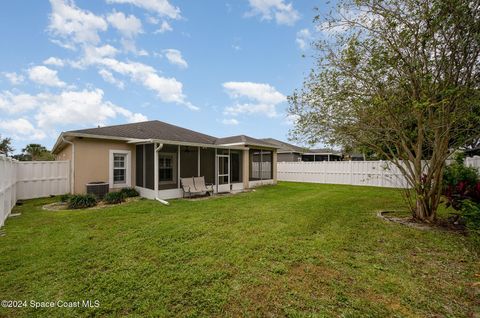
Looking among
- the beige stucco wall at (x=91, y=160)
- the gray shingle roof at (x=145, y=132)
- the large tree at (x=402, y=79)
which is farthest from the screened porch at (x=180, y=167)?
the large tree at (x=402, y=79)

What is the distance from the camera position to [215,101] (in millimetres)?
15805

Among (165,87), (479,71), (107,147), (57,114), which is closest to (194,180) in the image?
(107,147)

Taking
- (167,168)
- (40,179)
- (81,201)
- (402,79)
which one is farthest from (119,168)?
(402,79)

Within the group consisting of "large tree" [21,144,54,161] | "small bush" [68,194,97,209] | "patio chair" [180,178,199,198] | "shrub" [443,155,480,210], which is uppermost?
"large tree" [21,144,54,161]

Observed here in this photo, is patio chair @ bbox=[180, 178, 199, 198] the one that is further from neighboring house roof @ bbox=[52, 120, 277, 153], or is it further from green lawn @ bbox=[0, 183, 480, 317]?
green lawn @ bbox=[0, 183, 480, 317]

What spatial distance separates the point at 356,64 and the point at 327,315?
5.89 meters

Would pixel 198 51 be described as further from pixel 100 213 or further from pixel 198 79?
pixel 100 213

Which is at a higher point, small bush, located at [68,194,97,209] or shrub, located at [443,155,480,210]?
shrub, located at [443,155,480,210]

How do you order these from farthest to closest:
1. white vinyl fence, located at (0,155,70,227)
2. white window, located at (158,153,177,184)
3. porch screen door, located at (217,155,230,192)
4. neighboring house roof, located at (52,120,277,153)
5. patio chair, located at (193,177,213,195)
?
porch screen door, located at (217,155,230,192), white window, located at (158,153,177,184), patio chair, located at (193,177,213,195), neighboring house roof, located at (52,120,277,153), white vinyl fence, located at (0,155,70,227)

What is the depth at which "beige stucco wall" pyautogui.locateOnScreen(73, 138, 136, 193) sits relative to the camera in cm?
955

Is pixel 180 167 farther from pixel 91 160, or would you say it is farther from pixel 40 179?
pixel 40 179

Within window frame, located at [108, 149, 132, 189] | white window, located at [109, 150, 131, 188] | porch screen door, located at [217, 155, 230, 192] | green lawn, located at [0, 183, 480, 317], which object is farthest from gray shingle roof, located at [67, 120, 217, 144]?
green lawn, located at [0, 183, 480, 317]

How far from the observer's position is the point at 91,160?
32.3ft

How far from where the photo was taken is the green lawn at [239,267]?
8.68 ft
